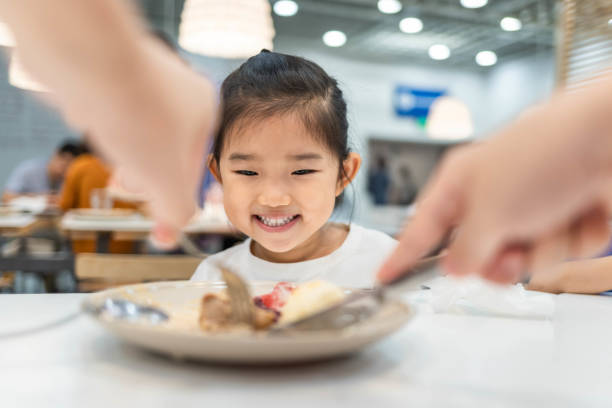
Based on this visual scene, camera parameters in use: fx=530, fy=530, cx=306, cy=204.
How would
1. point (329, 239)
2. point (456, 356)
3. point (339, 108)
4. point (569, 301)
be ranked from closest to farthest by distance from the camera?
point (456, 356) < point (569, 301) < point (339, 108) < point (329, 239)

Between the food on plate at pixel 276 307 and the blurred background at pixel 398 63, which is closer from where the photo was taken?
the food on plate at pixel 276 307

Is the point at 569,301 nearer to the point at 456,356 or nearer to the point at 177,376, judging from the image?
the point at 456,356

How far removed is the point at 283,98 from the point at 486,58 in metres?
9.41

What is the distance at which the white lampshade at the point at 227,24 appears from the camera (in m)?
2.88

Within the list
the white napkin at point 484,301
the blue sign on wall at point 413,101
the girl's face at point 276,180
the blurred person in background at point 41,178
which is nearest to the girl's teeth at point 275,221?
the girl's face at point 276,180

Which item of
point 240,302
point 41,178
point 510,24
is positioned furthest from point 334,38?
point 240,302

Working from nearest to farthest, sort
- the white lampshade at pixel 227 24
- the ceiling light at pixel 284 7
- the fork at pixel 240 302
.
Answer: the fork at pixel 240 302 < the white lampshade at pixel 227 24 < the ceiling light at pixel 284 7

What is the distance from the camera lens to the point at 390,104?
32.9 feet

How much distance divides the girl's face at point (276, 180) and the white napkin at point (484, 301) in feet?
1.40

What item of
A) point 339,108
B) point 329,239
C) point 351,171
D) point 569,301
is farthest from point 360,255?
point 569,301

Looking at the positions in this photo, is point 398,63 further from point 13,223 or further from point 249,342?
point 249,342

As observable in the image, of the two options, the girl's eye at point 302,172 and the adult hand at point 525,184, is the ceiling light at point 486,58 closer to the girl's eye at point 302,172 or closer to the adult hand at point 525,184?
the girl's eye at point 302,172

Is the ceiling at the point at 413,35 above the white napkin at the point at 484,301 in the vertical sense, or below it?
above

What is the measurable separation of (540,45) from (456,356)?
9809 millimetres
